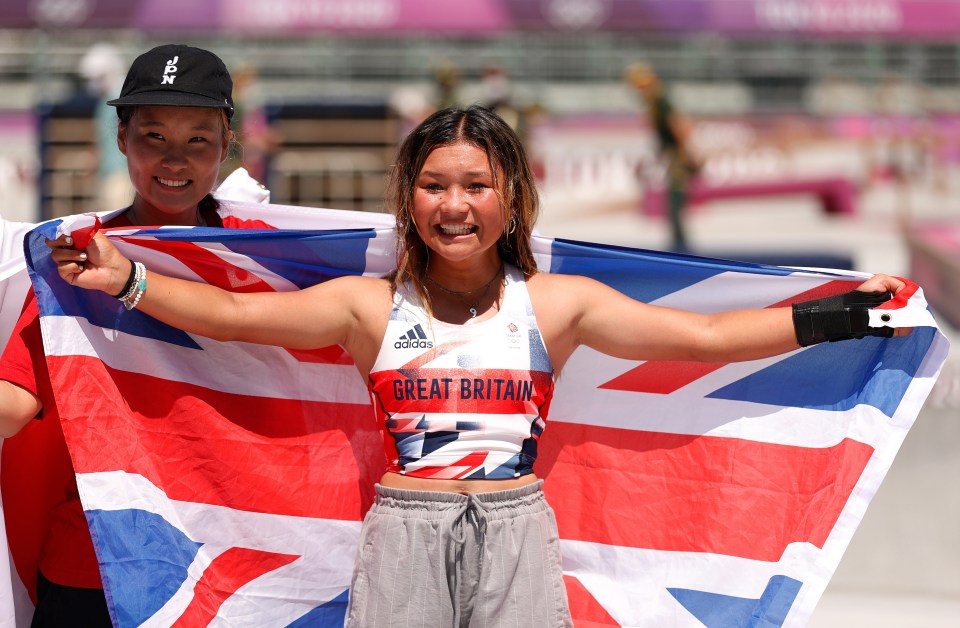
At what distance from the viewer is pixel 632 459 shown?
3.07 m

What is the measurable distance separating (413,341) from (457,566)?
0.49m

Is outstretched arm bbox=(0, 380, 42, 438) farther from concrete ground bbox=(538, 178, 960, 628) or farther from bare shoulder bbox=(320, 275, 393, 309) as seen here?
concrete ground bbox=(538, 178, 960, 628)

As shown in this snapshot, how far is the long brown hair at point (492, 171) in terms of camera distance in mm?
2506

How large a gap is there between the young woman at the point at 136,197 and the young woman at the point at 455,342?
246 millimetres

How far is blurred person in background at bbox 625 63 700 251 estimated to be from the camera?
1062 centimetres

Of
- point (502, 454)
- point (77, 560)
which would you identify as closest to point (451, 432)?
point (502, 454)

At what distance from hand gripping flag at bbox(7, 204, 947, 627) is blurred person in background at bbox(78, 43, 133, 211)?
536cm

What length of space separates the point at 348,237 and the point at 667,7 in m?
14.0

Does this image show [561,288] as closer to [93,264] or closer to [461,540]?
[461,540]

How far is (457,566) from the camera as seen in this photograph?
→ 2445 millimetres

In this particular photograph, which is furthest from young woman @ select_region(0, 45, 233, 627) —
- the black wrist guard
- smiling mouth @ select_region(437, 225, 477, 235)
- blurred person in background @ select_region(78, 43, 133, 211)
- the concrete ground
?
blurred person in background @ select_region(78, 43, 133, 211)

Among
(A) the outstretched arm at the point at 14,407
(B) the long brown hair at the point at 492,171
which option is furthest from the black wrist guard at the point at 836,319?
(A) the outstretched arm at the point at 14,407

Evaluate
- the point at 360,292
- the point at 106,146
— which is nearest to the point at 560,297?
the point at 360,292

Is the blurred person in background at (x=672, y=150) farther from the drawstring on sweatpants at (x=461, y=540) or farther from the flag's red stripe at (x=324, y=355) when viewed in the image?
the drawstring on sweatpants at (x=461, y=540)
